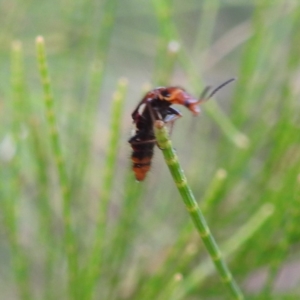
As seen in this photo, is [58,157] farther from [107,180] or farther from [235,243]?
[235,243]

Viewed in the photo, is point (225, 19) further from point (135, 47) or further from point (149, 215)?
point (149, 215)

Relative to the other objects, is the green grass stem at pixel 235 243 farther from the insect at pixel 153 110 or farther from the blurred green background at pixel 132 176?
the insect at pixel 153 110

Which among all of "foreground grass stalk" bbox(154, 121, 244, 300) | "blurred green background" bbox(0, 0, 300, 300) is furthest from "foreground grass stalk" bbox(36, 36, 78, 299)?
"foreground grass stalk" bbox(154, 121, 244, 300)

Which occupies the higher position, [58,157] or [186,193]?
[58,157]

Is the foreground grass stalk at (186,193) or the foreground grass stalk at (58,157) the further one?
the foreground grass stalk at (58,157)

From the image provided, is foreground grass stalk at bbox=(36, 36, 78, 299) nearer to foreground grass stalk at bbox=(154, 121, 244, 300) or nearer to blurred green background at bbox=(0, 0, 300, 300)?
blurred green background at bbox=(0, 0, 300, 300)

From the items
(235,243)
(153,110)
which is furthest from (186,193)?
(235,243)

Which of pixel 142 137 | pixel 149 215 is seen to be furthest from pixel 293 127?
pixel 149 215

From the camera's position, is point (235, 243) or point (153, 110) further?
point (235, 243)

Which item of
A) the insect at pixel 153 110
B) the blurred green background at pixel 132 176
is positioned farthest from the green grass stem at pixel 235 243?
the insect at pixel 153 110
